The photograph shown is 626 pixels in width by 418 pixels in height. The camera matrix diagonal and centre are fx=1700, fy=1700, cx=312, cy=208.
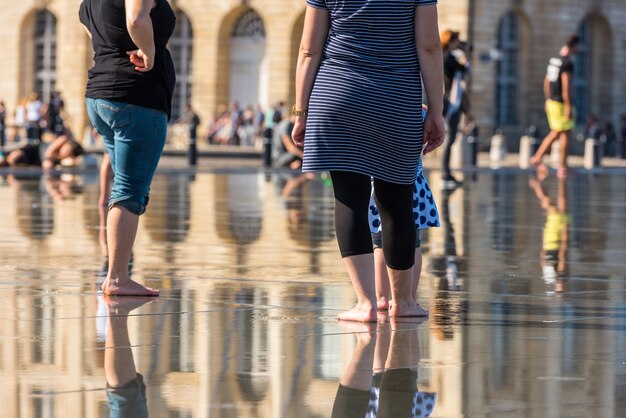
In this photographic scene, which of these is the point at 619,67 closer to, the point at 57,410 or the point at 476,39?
the point at 476,39

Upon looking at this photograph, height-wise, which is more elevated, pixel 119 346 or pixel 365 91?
pixel 365 91

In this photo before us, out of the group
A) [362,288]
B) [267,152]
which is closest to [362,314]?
[362,288]

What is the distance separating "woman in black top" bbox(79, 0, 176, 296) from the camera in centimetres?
774

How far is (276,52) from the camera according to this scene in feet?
153

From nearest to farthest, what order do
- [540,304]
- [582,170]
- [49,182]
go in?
[540,304] < [49,182] < [582,170]

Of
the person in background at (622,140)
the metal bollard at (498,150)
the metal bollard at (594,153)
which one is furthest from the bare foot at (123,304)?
the person in background at (622,140)

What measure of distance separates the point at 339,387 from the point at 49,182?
16584 millimetres

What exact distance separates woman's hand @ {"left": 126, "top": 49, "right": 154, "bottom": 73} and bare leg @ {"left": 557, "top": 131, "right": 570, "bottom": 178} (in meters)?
15.7

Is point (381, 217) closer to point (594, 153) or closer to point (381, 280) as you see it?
point (381, 280)

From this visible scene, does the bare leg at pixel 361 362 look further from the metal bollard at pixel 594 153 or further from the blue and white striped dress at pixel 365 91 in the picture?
the metal bollard at pixel 594 153

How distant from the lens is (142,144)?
25.6 ft

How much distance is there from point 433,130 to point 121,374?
6.75 feet

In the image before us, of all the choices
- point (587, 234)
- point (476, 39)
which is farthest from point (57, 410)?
point (476, 39)

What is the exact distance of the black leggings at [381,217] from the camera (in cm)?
674
